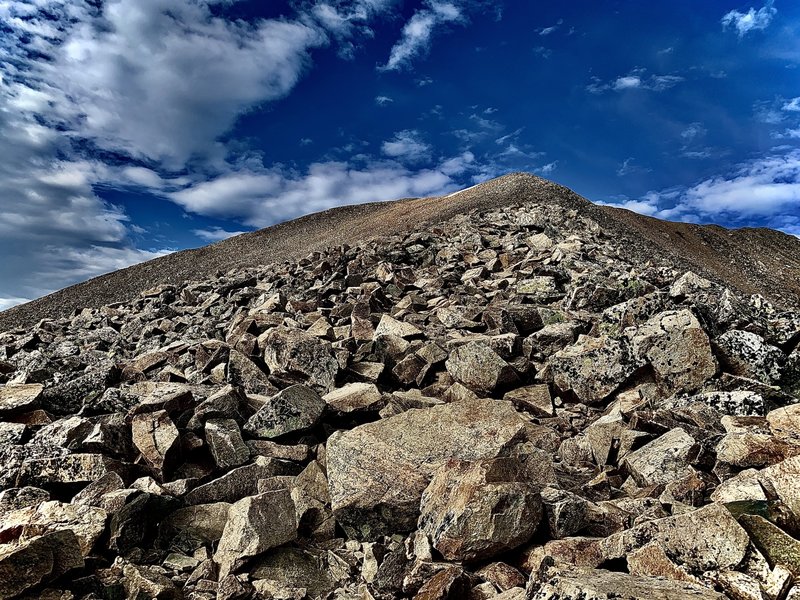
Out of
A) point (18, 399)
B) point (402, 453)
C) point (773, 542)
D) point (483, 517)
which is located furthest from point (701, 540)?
point (18, 399)

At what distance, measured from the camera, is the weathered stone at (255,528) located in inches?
167

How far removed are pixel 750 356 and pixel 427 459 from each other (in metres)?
5.13

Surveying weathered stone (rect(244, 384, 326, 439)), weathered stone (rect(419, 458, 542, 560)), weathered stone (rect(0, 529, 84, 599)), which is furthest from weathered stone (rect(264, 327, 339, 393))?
weathered stone (rect(0, 529, 84, 599))

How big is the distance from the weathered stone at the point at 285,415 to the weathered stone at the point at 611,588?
3793mm

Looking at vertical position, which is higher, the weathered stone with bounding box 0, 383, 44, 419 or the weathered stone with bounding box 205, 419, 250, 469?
the weathered stone with bounding box 0, 383, 44, 419

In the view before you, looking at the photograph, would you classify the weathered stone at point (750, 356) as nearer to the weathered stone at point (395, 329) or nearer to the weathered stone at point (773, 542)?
the weathered stone at point (773, 542)

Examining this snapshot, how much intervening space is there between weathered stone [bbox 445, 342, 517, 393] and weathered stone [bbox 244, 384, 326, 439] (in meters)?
2.38

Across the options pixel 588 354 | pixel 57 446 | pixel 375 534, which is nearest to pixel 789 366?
pixel 588 354

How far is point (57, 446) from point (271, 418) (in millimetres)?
2352

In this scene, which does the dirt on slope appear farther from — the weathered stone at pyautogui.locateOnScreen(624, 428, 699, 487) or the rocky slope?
the weathered stone at pyautogui.locateOnScreen(624, 428, 699, 487)

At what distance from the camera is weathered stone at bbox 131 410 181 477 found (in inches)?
224

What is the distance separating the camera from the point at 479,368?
25.5ft

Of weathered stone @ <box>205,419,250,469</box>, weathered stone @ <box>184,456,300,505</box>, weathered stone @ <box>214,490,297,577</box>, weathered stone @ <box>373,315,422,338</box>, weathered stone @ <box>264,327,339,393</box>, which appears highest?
weathered stone @ <box>373,315,422,338</box>

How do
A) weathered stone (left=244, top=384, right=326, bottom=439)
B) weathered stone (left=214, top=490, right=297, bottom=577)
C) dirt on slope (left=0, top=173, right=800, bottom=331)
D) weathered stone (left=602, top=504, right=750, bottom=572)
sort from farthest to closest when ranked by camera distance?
Result: 1. dirt on slope (left=0, top=173, right=800, bottom=331)
2. weathered stone (left=244, top=384, right=326, bottom=439)
3. weathered stone (left=214, top=490, right=297, bottom=577)
4. weathered stone (left=602, top=504, right=750, bottom=572)
